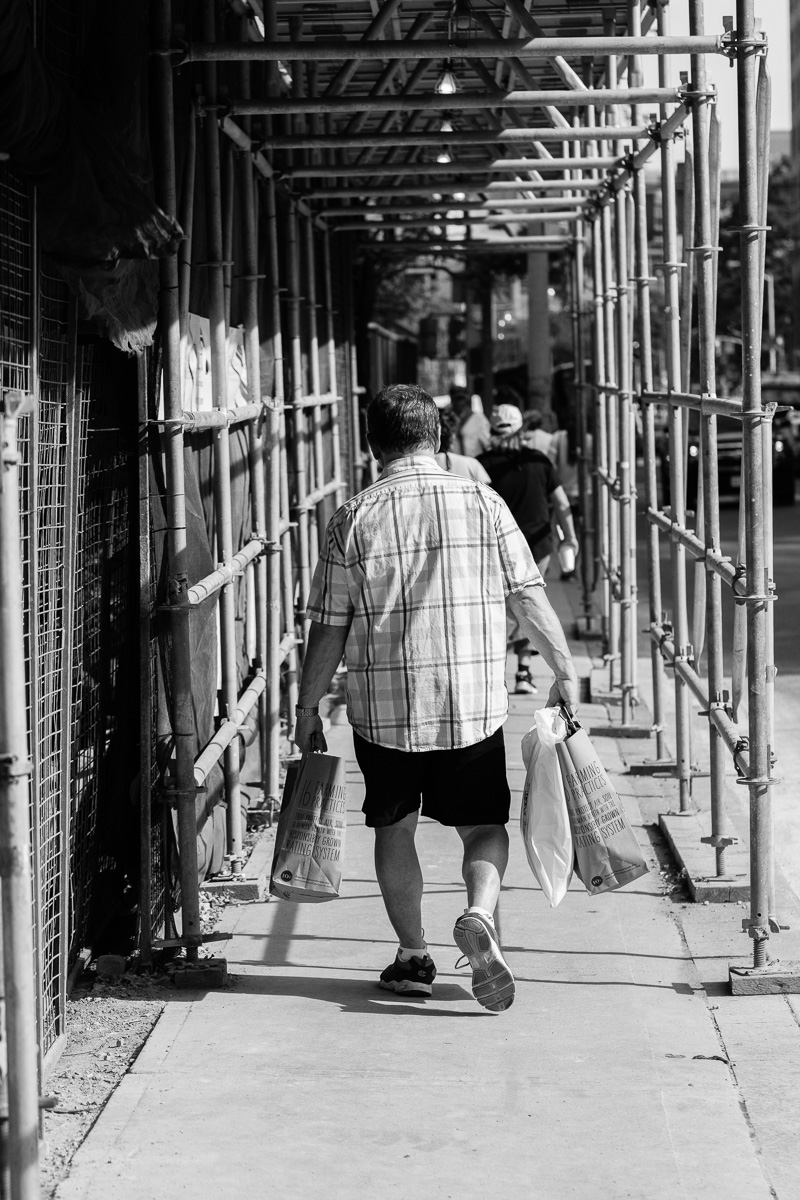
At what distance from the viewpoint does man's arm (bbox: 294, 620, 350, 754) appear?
481 centimetres

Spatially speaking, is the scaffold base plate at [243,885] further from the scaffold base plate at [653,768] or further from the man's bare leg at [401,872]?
the scaffold base plate at [653,768]

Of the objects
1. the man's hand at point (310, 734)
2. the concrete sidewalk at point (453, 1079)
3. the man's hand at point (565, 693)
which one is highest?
the man's hand at point (565, 693)

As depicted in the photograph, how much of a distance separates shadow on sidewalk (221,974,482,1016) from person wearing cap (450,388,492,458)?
28.4 ft

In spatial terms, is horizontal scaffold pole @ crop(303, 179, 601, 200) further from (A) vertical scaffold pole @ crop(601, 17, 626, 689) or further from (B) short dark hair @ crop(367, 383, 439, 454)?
(B) short dark hair @ crop(367, 383, 439, 454)

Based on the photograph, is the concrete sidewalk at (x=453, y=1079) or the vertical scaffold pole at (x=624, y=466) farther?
the vertical scaffold pole at (x=624, y=466)

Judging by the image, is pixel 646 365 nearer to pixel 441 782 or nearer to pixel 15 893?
pixel 441 782

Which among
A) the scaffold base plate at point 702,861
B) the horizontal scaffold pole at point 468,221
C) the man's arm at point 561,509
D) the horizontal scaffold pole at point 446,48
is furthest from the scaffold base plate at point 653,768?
the horizontal scaffold pole at point 468,221

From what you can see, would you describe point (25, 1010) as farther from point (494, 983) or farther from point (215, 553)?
point (215, 553)

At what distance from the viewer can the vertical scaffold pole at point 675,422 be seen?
21.7 ft

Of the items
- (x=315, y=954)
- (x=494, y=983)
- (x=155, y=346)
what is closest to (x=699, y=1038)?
(x=494, y=983)

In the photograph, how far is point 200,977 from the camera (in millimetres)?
4992

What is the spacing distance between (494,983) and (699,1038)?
593mm

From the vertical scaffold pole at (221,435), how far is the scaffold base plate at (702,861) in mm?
1722

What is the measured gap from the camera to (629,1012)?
187 inches
